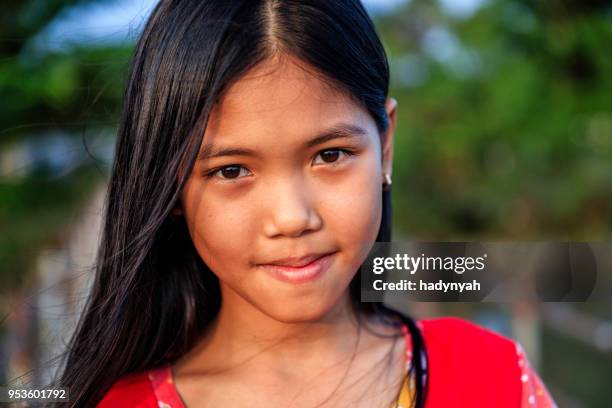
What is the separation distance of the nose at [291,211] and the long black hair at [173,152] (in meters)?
0.14

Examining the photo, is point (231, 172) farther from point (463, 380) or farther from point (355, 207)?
point (463, 380)

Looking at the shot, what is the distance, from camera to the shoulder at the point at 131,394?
1221 millimetres

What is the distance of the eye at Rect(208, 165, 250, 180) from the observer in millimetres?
1053

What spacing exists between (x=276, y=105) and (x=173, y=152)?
185mm

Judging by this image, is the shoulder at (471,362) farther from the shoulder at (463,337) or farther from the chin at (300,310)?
the chin at (300,310)

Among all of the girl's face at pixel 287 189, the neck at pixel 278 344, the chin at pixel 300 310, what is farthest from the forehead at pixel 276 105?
the neck at pixel 278 344

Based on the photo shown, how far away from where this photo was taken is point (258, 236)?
1054 millimetres

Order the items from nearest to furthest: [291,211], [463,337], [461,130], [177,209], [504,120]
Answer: [291,211], [177,209], [463,337], [504,120], [461,130]

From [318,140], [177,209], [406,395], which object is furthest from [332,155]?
[406,395]

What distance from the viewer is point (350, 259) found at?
109 centimetres

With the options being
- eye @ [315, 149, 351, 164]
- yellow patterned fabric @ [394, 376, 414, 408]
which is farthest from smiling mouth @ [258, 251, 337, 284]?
yellow patterned fabric @ [394, 376, 414, 408]

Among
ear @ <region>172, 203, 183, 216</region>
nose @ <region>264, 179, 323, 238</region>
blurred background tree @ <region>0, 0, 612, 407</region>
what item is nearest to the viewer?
nose @ <region>264, 179, 323, 238</region>

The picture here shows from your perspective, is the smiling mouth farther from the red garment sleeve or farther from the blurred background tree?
the blurred background tree

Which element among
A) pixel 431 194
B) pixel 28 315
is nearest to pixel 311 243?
pixel 28 315
